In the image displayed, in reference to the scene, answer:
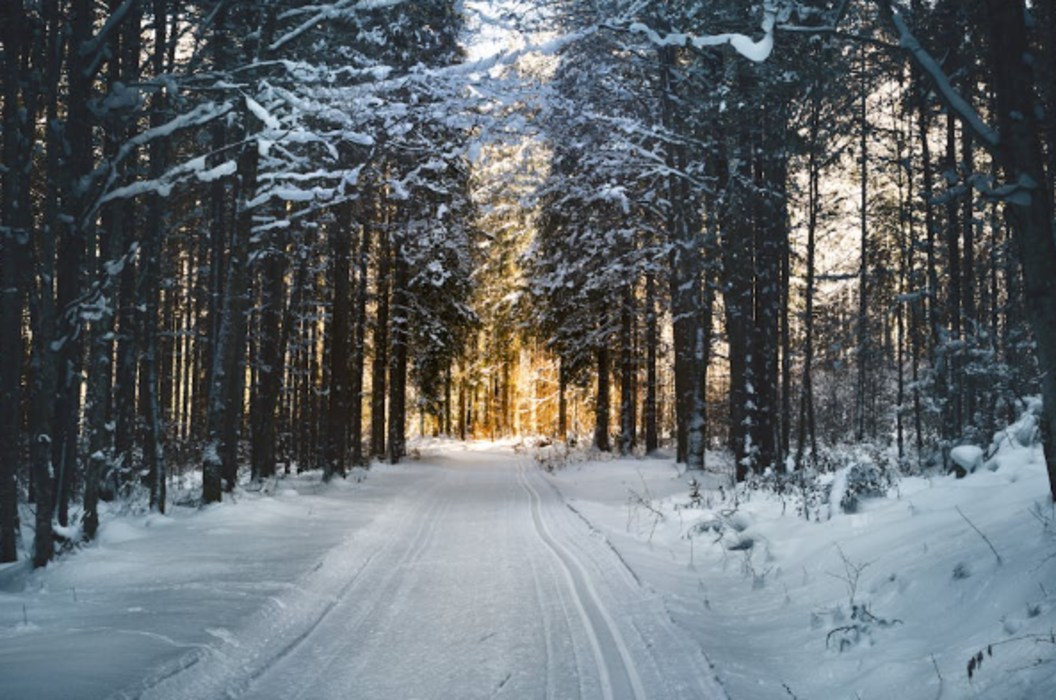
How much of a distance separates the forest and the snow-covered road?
3.28 m

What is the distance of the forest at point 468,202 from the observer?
7141 millimetres

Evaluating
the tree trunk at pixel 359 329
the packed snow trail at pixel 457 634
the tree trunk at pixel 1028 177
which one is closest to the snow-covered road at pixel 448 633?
the packed snow trail at pixel 457 634

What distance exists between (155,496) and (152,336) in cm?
281

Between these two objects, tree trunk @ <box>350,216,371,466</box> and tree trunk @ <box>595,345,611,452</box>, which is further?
tree trunk @ <box>595,345,611,452</box>

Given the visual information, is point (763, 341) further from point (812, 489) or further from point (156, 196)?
point (156, 196)

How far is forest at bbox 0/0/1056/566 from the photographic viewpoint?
714 cm

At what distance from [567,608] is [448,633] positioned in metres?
1.24

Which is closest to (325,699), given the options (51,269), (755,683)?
(755,683)

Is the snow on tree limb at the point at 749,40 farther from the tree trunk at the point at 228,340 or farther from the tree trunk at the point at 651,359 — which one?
the tree trunk at the point at 651,359

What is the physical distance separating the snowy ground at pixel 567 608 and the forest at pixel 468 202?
1.13m

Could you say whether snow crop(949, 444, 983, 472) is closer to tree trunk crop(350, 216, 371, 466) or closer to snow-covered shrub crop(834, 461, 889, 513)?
snow-covered shrub crop(834, 461, 889, 513)

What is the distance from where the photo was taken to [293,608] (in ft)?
20.6

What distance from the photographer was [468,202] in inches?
862

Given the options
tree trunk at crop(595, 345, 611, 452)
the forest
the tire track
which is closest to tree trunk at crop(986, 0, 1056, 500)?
the forest
